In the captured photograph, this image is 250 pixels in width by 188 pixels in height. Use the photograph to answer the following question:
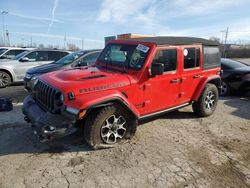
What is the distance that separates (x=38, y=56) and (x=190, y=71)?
754 centimetres

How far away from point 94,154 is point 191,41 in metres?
3.30

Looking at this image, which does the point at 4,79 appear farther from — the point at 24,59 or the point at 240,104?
the point at 240,104

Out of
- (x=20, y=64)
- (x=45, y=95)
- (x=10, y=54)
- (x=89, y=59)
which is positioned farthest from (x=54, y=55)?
(x=45, y=95)

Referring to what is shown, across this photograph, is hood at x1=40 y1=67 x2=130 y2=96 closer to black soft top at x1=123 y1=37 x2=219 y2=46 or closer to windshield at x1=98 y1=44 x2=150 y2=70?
windshield at x1=98 y1=44 x2=150 y2=70

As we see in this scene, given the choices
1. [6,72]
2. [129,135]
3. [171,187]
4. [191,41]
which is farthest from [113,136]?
[6,72]

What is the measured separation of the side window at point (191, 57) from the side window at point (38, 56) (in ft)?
24.2

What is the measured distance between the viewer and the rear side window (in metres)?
5.51

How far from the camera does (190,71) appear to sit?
510 centimetres

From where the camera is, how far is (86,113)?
3.68m

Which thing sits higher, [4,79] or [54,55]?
[54,55]

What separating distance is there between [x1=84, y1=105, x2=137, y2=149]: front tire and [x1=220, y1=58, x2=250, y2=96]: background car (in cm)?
527

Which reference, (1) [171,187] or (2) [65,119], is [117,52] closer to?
(2) [65,119]

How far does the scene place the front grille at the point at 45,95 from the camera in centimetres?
376

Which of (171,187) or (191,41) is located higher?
(191,41)
